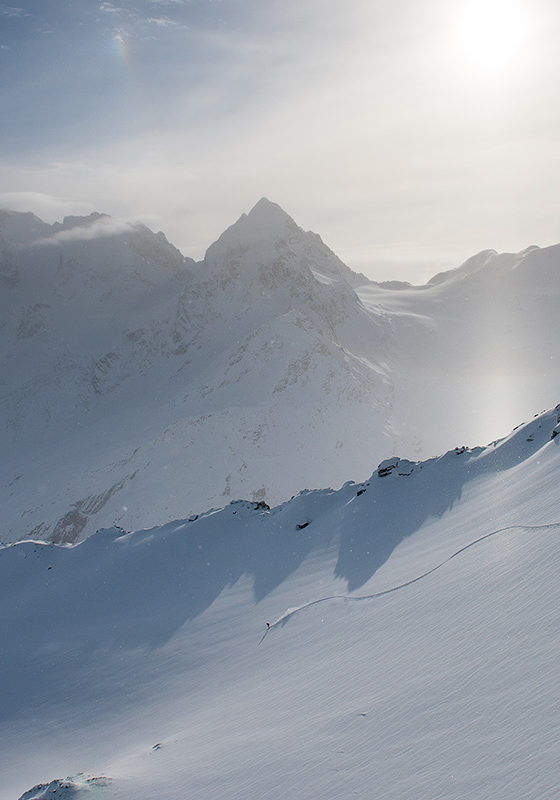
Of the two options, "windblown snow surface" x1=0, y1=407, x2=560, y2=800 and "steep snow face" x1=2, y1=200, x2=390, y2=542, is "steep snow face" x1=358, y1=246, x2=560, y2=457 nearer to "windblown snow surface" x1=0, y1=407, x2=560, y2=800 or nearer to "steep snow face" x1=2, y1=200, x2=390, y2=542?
"steep snow face" x1=2, y1=200, x2=390, y2=542

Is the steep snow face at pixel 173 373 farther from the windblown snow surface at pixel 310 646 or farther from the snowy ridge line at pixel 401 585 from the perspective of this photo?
the snowy ridge line at pixel 401 585

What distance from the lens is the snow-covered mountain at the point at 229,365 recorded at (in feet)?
310

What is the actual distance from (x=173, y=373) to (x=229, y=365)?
857 inches

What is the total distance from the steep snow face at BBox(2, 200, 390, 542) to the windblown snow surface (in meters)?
62.2

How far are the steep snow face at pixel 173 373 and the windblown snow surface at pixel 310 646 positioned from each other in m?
62.2

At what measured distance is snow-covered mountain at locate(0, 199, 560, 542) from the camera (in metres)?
94.6

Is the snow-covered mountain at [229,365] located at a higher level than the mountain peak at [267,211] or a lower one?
lower

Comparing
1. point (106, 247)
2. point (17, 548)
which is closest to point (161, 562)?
point (17, 548)

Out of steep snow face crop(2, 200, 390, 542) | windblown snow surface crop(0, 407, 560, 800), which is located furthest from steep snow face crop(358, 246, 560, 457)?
windblown snow surface crop(0, 407, 560, 800)

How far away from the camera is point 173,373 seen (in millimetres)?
140125

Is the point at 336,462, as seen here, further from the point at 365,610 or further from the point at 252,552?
the point at 365,610

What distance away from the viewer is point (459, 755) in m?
5.85

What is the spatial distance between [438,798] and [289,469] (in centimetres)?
8867

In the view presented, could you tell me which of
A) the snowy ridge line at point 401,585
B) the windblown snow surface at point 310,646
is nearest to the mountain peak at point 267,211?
the windblown snow surface at point 310,646
